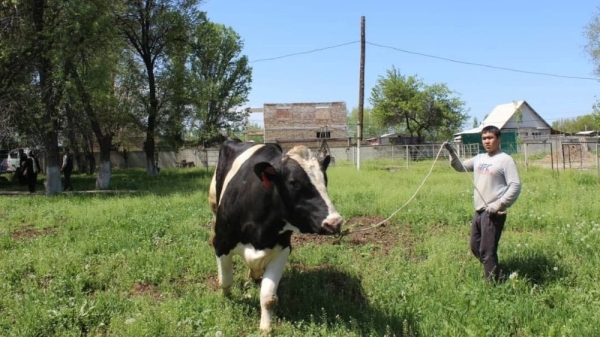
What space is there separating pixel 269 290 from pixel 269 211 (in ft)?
2.43

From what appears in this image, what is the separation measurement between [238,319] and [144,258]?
249 centimetres

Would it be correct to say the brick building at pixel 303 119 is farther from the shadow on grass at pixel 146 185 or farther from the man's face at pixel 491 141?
the man's face at pixel 491 141

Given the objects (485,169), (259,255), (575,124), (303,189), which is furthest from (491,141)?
(575,124)

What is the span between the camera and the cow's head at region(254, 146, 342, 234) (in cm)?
407

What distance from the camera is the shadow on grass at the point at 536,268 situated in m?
5.51

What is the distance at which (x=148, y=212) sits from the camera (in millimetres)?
10766

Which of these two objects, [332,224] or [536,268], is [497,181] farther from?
[332,224]

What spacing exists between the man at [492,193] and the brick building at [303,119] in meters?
43.5

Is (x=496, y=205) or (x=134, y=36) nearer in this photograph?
(x=496, y=205)

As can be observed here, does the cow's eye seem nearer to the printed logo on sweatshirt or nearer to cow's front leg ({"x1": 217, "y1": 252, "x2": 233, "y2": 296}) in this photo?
cow's front leg ({"x1": 217, "y1": 252, "x2": 233, "y2": 296})

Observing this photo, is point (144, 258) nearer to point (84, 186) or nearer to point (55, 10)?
point (55, 10)

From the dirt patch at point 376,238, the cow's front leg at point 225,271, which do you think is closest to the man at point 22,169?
the dirt patch at point 376,238

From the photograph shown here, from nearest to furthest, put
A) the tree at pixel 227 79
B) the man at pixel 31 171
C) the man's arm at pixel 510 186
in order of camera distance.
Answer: the man's arm at pixel 510 186, the man at pixel 31 171, the tree at pixel 227 79

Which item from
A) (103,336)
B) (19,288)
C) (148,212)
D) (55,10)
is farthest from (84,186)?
(103,336)
